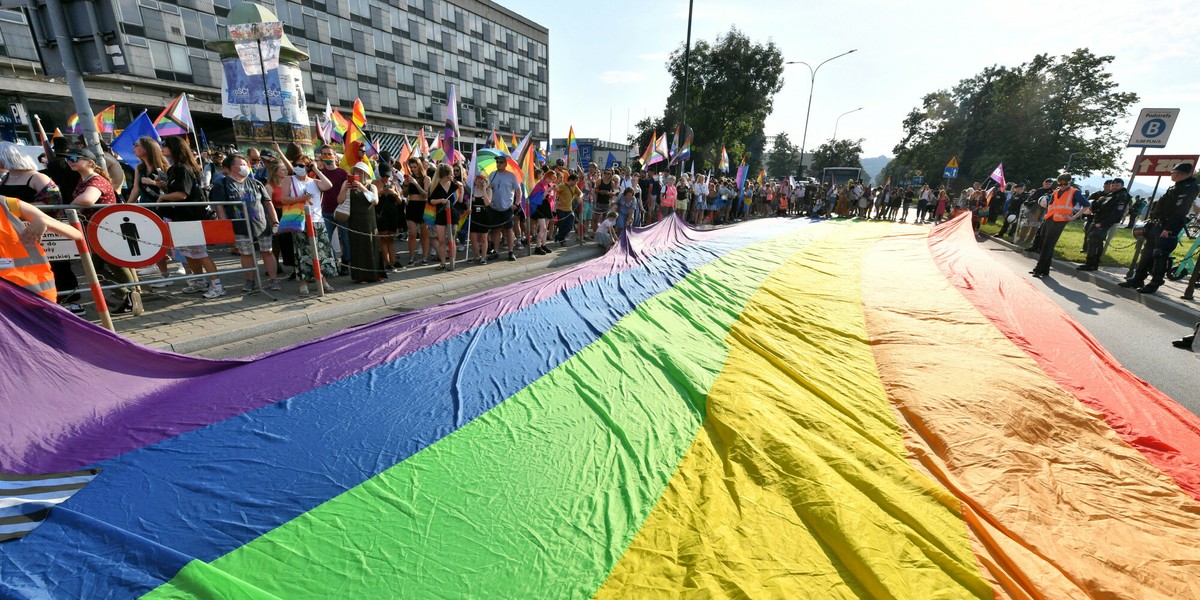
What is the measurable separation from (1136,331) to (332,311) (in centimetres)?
1020

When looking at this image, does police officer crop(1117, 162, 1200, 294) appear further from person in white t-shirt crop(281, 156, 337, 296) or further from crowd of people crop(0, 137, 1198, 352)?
person in white t-shirt crop(281, 156, 337, 296)

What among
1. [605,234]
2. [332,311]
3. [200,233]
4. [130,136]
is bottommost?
[332,311]

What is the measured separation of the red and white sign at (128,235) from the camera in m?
4.55

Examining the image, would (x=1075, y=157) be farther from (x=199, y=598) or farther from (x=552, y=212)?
(x=199, y=598)

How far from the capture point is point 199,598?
55.2 inches

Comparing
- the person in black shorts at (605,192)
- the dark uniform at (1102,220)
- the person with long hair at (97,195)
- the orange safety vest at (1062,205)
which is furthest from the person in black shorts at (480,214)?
the dark uniform at (1102,220)

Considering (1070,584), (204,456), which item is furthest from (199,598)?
(1070,584)

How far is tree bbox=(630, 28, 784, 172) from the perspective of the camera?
→ 3322 cm

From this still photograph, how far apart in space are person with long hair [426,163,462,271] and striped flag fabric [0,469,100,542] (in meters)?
6.04

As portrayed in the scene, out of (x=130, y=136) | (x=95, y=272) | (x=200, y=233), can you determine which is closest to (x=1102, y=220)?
(x=200, y=233)

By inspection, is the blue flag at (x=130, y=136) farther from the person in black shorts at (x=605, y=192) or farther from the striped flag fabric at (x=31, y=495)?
the striped flag fabric at (x=31, y=495)

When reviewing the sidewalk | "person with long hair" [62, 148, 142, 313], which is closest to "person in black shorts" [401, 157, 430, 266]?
the sidewalk

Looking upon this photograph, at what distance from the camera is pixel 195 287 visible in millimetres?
6152

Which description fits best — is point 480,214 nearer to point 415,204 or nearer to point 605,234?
point 415,204
